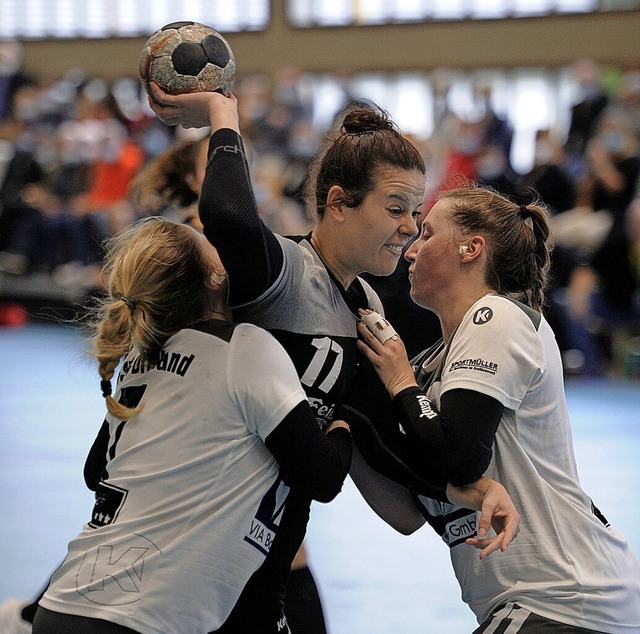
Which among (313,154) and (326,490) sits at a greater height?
(326,490)

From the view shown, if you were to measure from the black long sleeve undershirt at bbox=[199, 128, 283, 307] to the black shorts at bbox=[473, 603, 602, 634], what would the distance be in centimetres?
87

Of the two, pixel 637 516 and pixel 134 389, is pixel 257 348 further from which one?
pixel 637 516

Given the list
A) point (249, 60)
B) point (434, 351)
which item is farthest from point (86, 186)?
point (434, 351)

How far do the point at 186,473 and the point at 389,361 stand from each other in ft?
1.92

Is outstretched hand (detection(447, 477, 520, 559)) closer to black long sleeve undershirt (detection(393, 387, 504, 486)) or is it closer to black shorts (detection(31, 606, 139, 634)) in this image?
black long sleeve undershirt (detection(393, 387, 504, 486))

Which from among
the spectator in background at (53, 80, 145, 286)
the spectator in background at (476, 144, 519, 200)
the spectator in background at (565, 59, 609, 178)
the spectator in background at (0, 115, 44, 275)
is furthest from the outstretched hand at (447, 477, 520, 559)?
the spectator in background at (0, 115, 44, 275)

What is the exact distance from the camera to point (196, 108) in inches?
95.7

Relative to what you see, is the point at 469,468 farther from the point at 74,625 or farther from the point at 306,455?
Result: the point at 74,625

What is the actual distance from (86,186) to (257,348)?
485 inches

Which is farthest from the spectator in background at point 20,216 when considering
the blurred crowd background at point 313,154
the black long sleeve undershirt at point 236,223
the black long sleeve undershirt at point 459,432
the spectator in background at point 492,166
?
the black long sleeve undershirt at point 459,432

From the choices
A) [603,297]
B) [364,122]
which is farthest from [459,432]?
[603,297]

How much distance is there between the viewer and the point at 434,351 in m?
2.76

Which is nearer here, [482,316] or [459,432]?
[459,432]

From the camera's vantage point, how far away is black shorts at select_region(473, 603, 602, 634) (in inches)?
90.4
